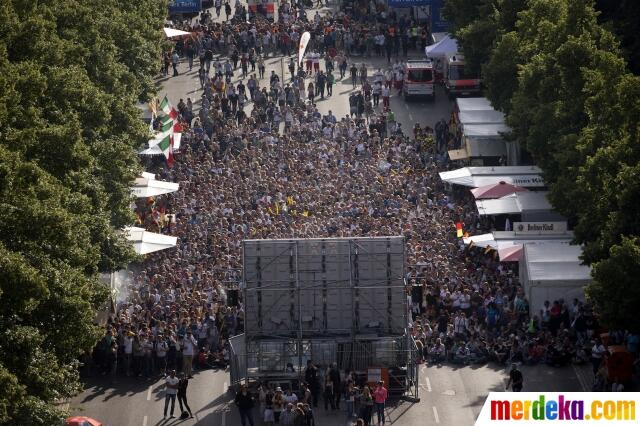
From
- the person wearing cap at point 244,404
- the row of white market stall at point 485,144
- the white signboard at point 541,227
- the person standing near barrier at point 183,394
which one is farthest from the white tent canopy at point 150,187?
the person wearing cap at point 244,404

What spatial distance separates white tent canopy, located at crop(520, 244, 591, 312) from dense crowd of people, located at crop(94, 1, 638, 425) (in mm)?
425

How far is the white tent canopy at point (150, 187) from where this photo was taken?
71.7m

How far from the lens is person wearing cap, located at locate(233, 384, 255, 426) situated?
51.0 m

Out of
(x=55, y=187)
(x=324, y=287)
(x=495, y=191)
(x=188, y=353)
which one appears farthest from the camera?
(x=495, y=191)

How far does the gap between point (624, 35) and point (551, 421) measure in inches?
1816

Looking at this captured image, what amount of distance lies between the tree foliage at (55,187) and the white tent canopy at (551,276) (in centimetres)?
1289

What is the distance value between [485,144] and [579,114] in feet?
42.3

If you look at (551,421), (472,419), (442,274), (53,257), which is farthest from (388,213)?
(551,421)

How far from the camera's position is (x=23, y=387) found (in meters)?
42.7

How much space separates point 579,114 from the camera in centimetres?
6581

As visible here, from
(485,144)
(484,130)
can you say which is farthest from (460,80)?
(485,144)

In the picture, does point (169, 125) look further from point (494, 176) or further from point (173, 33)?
point (173, 33)

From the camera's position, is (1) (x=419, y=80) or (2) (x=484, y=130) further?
(1) (x=419, y=80)

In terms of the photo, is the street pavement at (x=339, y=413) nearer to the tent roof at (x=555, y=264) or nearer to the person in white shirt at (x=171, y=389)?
the person in white shirt at (x=171, y=389)
